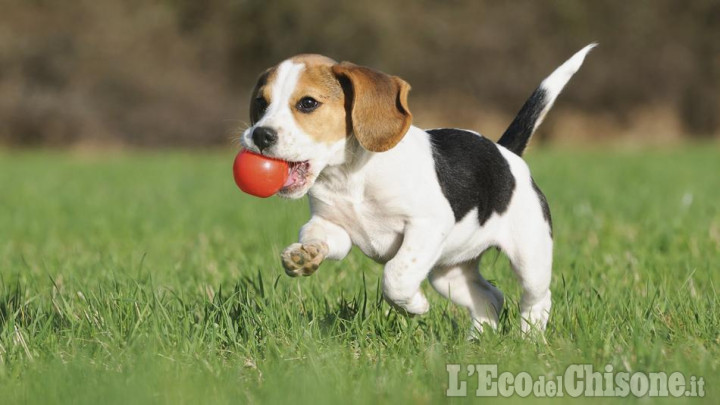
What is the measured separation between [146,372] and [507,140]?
97.5 inches

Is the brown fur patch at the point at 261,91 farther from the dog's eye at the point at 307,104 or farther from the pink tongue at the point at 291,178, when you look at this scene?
the pink tongue at the point at 291,178

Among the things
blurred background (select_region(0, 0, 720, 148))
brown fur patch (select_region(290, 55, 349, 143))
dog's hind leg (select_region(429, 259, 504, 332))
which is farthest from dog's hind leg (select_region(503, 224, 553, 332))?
blurred background (select_region(0, 0, 720, 148))

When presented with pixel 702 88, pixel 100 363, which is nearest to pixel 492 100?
pixel 702 88

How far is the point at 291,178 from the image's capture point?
3754 mm

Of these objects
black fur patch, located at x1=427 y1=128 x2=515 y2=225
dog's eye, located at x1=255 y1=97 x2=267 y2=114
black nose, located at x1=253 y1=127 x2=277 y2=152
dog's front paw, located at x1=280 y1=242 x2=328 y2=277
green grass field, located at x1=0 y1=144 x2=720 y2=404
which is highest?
dog's eye, located at x1=255 y1=97 x2=267 y2=114

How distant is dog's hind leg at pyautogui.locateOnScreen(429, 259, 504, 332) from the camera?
14.6ft

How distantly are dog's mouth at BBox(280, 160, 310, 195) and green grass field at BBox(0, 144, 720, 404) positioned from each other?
0.53 metres

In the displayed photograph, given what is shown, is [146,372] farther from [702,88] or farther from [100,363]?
[702,88]

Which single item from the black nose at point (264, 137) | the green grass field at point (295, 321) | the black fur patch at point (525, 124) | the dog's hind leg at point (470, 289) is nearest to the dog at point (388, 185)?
the black nose at point (264, 137)

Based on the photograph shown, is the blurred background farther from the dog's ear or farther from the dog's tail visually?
the dog's ear

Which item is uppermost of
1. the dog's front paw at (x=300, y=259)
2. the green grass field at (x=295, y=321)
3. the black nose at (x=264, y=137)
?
the black nose at (x=264, y=137)

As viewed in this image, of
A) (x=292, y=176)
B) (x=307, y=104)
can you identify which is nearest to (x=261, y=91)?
(x=307, y=104)

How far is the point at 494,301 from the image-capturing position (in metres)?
4.51

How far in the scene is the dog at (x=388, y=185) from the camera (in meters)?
3.73
